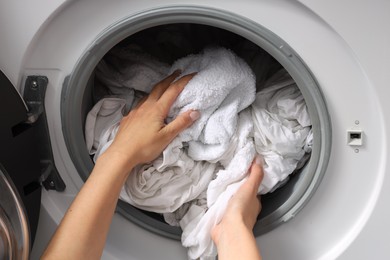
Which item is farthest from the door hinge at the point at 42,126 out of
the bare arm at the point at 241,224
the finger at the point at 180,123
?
the bare arm at the point at 241,224

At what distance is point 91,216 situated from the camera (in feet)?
2.75

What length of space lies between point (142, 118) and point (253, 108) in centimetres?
23

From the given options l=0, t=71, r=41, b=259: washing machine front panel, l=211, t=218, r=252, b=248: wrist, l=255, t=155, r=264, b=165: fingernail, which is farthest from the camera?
l=255, t=155, r=264, b=165: fingernail

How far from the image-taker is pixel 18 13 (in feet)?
2.77

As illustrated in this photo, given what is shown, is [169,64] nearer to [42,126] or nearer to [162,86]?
[162,86]

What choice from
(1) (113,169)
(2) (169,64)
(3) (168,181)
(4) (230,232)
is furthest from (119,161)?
(2) (169,64)

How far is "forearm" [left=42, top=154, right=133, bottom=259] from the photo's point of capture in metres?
0.81

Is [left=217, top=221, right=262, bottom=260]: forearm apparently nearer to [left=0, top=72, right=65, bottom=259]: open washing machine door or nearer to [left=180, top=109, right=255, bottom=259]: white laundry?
[left=180, top=109, right=255, bottom=259]: white laundry

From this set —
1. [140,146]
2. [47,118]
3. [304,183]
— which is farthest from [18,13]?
[304,183]

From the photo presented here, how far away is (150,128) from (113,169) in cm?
11

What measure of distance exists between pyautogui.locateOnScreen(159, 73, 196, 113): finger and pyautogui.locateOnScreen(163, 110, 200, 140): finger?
0.11ft

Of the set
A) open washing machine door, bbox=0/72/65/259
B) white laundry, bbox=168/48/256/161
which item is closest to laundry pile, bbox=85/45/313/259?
white laundry, bbox=168/48/256/161

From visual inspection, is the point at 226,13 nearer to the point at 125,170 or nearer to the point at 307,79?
the point at 307,79

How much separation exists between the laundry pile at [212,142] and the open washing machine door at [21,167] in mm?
103
